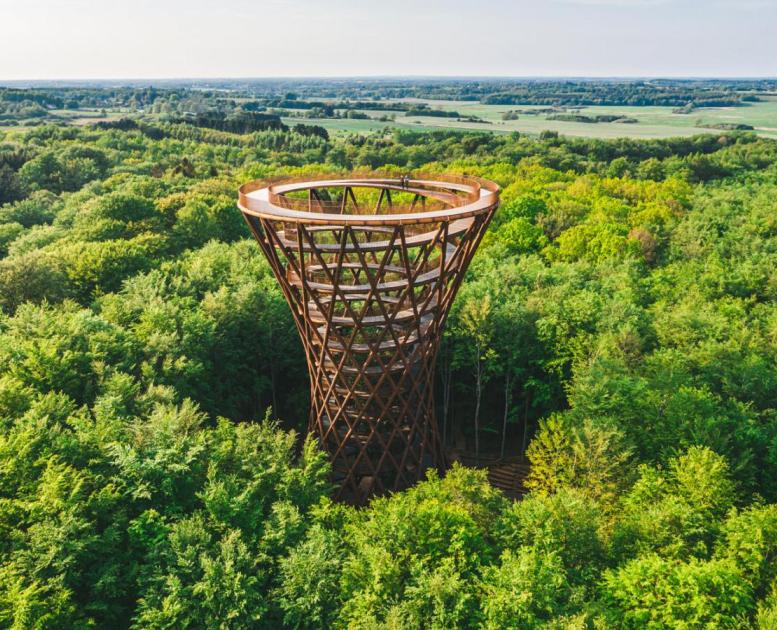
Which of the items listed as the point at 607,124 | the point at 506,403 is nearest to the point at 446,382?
the point at 506,403

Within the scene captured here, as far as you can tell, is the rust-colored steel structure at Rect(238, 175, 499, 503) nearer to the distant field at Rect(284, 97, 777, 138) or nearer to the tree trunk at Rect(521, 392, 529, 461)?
the tree trunk at Rect(521, 392, 529, 461)

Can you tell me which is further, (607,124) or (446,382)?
(607,124)

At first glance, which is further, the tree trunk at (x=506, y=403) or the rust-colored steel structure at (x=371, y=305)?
the tree trunk at (x=506, y=403)

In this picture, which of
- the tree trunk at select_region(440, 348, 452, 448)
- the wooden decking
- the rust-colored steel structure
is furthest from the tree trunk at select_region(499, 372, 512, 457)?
the rust-colored steel structure

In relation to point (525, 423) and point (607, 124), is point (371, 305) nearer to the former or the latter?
point (525, 423)

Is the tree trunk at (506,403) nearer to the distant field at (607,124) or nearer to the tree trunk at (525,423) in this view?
the tree trunk at (525,423)

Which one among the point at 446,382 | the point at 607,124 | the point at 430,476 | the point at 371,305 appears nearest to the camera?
the point at 430,476

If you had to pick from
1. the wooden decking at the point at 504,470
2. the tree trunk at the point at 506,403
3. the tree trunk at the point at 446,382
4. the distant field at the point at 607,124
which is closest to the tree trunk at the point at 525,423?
the wooden decking at the point at 504,470
